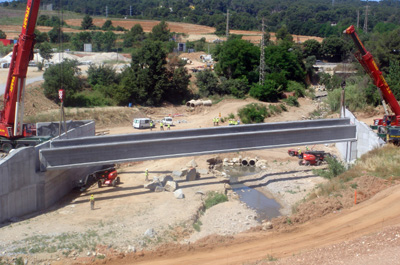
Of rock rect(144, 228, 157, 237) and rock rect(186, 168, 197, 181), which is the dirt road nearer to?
rock rect(144, 228, 157, 237)

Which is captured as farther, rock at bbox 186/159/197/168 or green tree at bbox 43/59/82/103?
green tree at bbox 43/59/82/103

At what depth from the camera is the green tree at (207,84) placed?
56719 millimetres

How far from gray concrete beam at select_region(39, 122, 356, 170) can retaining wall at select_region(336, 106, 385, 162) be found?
547mm

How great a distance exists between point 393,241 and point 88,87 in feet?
141

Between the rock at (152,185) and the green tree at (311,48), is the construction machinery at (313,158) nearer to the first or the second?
the rock at (152,185)

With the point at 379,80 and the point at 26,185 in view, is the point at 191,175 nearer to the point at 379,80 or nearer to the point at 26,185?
the point at 26,185

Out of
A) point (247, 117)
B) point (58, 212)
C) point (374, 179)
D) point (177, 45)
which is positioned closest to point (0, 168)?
point (58, 212)

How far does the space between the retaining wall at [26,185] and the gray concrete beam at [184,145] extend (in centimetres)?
74

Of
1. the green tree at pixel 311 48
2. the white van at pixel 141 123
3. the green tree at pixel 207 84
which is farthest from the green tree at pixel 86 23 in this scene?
the white van at pixel 141 123

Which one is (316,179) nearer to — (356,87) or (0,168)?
(0,168)

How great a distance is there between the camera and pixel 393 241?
590 inches

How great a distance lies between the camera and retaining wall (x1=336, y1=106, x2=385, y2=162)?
1123 inches

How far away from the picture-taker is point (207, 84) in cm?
5734

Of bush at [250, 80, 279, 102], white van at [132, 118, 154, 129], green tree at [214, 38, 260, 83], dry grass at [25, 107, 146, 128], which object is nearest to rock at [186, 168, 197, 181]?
white van at [132, 118, 154, 129]
